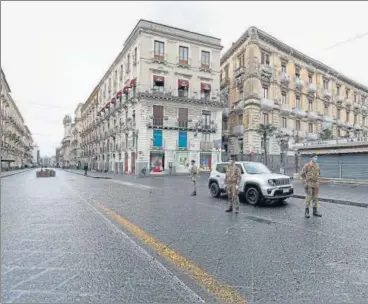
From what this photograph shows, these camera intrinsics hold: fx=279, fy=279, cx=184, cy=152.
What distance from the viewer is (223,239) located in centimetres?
567

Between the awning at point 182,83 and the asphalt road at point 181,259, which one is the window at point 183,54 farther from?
the asphalt road at point 181,259

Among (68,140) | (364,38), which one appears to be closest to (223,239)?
(364,38)

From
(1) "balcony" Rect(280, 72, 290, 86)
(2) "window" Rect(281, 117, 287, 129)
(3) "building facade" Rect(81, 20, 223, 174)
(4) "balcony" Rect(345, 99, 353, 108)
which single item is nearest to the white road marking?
(4) "balcony" Rect(345, 99, 353, 108)

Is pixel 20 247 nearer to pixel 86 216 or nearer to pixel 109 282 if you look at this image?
pixel 109 282

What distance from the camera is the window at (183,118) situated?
121ft

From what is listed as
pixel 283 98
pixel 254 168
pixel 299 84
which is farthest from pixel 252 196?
pixel 299 84

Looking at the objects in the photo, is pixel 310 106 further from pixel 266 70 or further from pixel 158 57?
pixel 158 57

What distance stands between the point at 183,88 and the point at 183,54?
460 cm

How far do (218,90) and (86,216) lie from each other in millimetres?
34373

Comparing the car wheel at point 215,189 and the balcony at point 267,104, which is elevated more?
the balcony at point 267,104

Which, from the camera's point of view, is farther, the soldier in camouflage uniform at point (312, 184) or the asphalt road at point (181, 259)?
the soldier in camouflage uniform at point (312, 184)

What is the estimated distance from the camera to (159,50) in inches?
1426

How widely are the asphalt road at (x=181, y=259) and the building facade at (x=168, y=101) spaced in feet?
89.3

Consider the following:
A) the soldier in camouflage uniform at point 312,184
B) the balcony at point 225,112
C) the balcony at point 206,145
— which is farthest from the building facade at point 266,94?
the soldier in camouflage uniform at point 312,184
